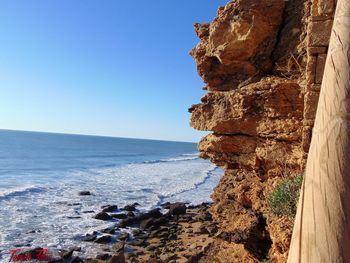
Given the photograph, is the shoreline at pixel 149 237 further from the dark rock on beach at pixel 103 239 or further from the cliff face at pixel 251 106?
the cliff face at pixel 251 106

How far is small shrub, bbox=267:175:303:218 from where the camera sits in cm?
556

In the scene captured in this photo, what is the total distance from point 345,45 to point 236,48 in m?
10.1

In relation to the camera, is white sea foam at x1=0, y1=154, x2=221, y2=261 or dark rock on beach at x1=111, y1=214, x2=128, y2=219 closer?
white sea foam at x1=0, y1=154, x2=221, y2=261

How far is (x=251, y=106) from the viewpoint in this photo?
962 cm

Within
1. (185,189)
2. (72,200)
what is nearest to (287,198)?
(72,200)

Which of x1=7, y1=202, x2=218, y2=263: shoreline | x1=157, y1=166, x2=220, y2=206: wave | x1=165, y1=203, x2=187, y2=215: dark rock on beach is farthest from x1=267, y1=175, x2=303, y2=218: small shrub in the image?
x1=157, y1=166, x2=220, y2=206: wave

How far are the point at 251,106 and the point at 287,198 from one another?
435 centimetres

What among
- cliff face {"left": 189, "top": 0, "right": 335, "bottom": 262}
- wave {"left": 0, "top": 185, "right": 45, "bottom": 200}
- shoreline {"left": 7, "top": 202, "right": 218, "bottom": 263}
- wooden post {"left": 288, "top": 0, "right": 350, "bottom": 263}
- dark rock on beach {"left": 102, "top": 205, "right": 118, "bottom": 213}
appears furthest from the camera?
wave {"left": 0, "top": 185, "right": 45, "bottom": 200}

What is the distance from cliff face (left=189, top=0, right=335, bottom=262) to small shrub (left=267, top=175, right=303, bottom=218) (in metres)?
1.64

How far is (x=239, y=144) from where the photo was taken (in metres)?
10.3

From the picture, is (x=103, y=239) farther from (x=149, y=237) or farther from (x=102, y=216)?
(x=102, y=216)

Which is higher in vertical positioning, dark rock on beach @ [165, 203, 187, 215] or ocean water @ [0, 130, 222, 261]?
dark rock on beach @ [165, 203, 187, 215]

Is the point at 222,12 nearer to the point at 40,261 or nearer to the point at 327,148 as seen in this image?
the point at 327,148

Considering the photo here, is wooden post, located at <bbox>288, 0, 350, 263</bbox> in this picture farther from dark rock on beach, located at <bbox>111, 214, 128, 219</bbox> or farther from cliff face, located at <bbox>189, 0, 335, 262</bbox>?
dark rock on beach, located at <bbox>111, 214, 128, 219</bbox>
